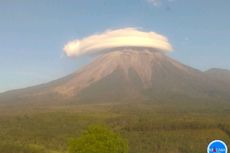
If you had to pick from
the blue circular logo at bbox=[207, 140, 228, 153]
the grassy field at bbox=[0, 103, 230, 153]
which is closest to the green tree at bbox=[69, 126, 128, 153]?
the blue circular logo at bbox=[207, 140, 228, 153]

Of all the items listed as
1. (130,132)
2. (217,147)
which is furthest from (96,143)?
(130,132)

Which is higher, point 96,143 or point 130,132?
point 130,132

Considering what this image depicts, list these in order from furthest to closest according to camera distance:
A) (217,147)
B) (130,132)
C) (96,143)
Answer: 1. (130,132)
2. (96,143)
3. (217,147)

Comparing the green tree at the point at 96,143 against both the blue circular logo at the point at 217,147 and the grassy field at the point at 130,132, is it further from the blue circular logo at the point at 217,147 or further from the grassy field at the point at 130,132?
the grassy field at the point at 130,132

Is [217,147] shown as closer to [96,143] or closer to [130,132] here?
[96,143]

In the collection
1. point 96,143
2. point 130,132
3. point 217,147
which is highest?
point 130,132

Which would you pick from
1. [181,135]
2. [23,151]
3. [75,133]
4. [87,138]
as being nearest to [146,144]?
[181,135]

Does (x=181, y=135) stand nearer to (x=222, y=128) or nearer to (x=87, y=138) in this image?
(x=222, y=128)
